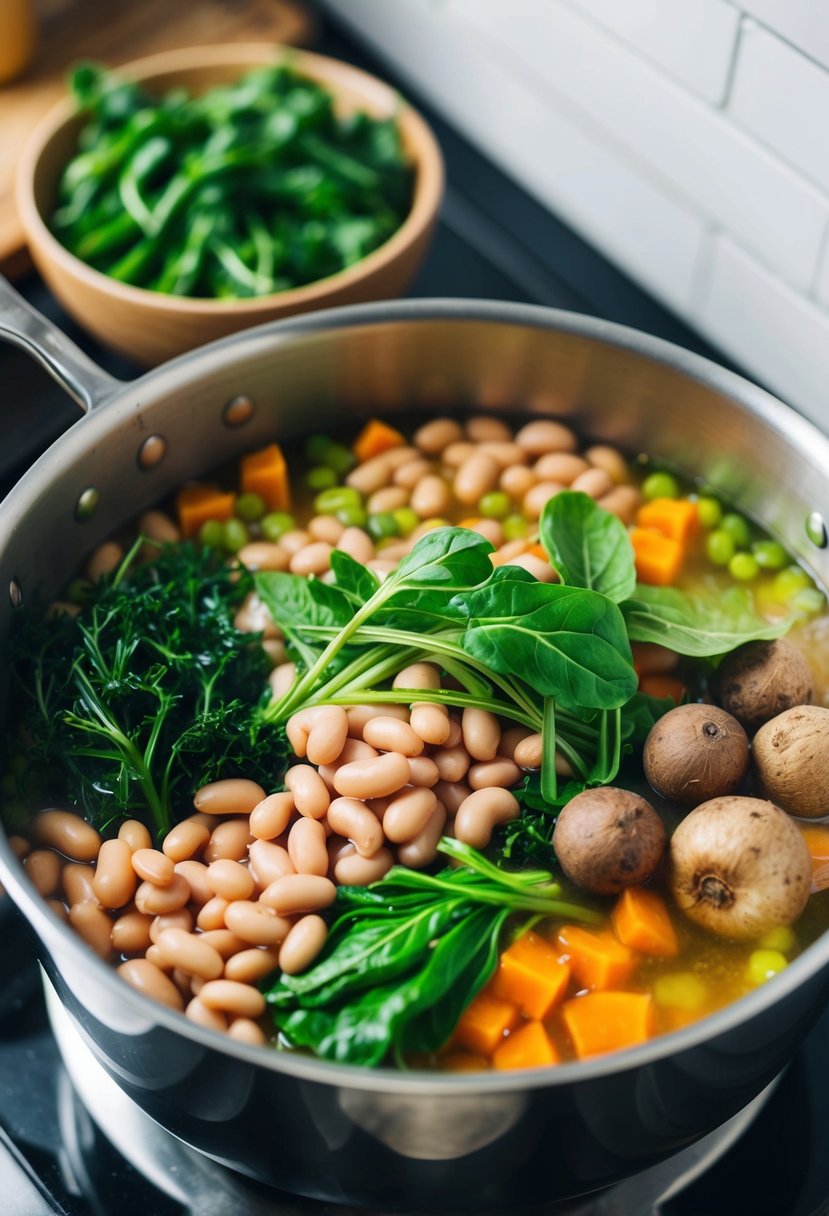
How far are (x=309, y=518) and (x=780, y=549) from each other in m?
0.50

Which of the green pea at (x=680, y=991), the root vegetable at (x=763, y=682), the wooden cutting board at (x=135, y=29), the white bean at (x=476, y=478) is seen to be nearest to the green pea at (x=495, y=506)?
the white bean at (x=476, y=478)

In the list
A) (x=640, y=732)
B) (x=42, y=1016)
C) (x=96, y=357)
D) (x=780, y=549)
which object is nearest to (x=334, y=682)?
(x=640, y=732)

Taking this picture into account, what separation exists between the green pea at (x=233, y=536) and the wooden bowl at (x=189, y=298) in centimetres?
22

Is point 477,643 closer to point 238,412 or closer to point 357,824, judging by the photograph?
point 357,824

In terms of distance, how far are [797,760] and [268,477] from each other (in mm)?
620

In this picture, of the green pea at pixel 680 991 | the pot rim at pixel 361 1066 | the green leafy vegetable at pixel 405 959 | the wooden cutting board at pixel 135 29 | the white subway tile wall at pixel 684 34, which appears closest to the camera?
the pot rim at pixel 361 1066

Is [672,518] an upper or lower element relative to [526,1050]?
upper

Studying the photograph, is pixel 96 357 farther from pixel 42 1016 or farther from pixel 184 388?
pixel 42 1016

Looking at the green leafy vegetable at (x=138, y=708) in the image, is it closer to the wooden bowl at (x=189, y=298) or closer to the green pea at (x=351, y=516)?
the green pea at (x=351, y=516)

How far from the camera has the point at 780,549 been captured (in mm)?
1253

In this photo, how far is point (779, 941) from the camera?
0.97 meters

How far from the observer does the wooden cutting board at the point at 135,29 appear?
1.72m

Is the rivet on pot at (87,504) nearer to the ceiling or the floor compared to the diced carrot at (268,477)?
nearer to the ceiling

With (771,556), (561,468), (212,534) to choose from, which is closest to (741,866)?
(771,556)
